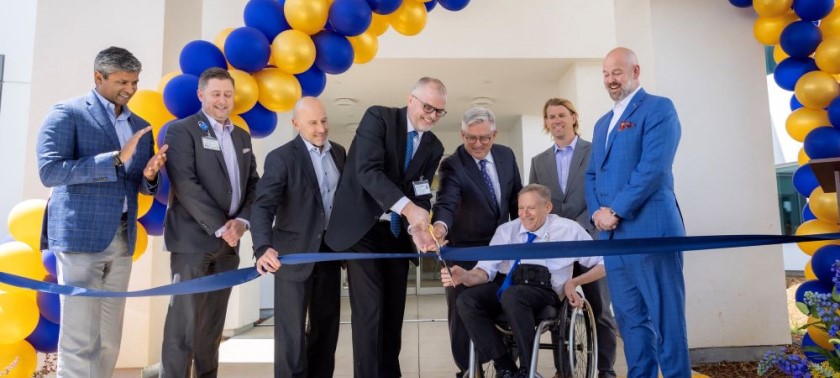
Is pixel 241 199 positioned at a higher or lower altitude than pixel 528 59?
lower

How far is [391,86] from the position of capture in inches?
284

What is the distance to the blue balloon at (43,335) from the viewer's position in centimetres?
261

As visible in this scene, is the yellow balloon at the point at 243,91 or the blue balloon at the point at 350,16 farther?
the blue balloon at the point at 350,16

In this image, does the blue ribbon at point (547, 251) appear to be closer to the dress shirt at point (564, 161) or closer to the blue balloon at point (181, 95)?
the blue balloon at point (181, 95)

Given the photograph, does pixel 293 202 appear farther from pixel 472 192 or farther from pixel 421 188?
pixel 472 192

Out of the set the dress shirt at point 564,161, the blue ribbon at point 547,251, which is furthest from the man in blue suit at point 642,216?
the dress shirt at point 564,161

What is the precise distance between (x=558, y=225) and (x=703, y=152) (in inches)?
62.3

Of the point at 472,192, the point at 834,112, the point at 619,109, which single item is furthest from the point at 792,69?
the point at 472,192

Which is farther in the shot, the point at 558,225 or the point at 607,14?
the point at 607,14

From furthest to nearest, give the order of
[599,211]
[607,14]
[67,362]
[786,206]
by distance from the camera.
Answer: [786,206] → [607,14] → [599,211] → [67,362]

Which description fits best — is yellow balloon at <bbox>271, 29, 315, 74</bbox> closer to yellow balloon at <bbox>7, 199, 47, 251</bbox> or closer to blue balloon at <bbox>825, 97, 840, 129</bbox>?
yellow balloon at <bbox>7, 199, 47, 251</bbox>

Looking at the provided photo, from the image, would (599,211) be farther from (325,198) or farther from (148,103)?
(148,103)

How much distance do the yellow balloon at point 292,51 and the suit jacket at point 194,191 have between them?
689 mm

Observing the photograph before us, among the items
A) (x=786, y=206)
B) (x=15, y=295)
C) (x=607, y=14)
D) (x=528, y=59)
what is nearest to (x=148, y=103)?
(x=15, y=295)
